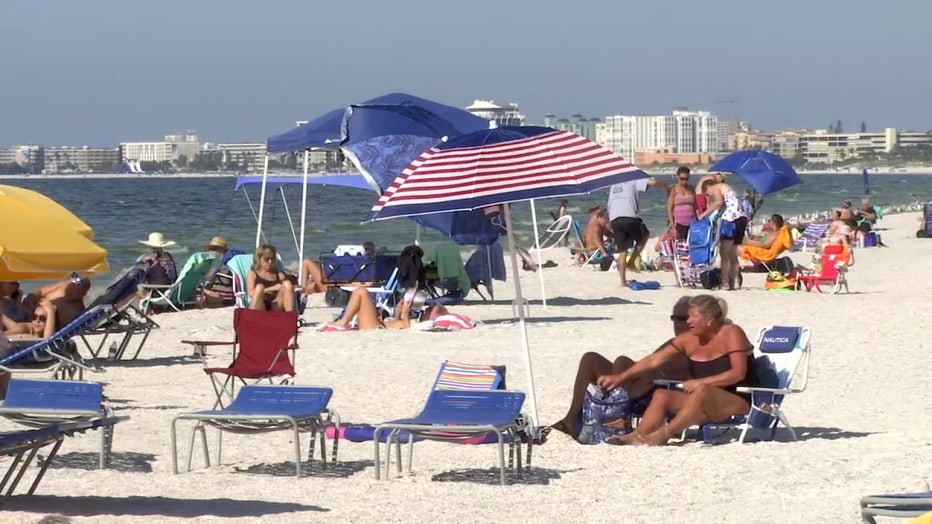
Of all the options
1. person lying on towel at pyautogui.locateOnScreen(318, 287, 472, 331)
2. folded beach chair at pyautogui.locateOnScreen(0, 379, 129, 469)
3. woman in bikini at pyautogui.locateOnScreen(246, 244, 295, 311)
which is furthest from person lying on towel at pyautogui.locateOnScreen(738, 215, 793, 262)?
folded beach chair at pyautogui.locateOnScreen(0, 379, 129, 469)

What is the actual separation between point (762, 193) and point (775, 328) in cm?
1104

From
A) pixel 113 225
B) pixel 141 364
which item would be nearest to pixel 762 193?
pixel 141 364

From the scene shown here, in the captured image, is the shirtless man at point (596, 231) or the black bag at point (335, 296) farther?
the shirtless man at point (596, 231)

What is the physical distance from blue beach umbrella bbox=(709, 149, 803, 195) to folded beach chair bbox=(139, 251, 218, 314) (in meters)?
6.37

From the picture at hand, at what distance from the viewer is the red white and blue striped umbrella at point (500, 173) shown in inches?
285

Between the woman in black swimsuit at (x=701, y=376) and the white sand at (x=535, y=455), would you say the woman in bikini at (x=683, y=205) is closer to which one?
the white sand at (x=535, y=455)

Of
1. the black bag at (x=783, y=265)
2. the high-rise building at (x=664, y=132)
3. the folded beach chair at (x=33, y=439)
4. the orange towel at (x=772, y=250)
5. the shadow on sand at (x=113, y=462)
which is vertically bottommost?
the shadow on sand at (x=113, y=462)

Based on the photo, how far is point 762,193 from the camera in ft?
60.1

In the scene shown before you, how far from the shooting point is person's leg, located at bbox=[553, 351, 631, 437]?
24.4ft

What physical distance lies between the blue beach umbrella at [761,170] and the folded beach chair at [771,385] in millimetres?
10813

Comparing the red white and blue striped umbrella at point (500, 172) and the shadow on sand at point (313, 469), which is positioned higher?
the red white and blue striped umbrella at point (500, 172)

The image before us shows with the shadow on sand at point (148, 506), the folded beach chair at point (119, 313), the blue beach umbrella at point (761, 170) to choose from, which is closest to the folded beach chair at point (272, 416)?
the shadow on sand at point (148, 506)

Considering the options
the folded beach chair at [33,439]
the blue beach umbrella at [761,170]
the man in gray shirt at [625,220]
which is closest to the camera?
the folded beach chair at [33,439]

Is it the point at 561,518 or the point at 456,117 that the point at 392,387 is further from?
the point at 456,117
